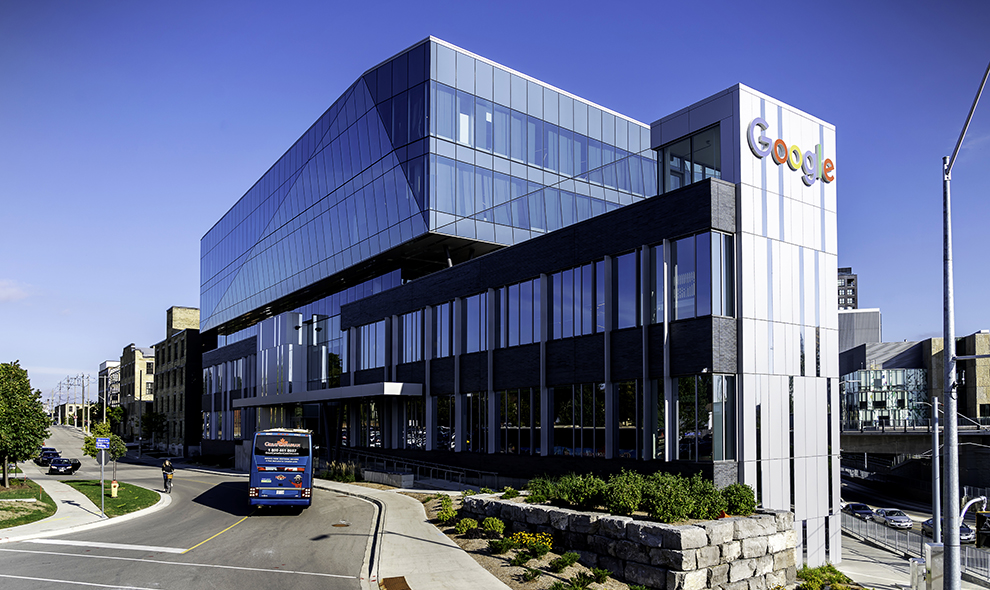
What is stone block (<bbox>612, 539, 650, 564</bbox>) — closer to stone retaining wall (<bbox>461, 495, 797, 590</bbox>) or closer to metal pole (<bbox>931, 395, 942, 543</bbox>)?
stone retaining wall (<bbox>461, 495, 797, 590</bbox>)

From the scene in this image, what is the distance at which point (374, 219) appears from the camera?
151 feet

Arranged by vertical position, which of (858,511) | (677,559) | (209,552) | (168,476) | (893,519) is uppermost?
(677,559)

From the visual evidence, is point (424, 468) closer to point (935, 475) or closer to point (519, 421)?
point (519, 421)

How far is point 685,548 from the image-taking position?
1606 centimetres

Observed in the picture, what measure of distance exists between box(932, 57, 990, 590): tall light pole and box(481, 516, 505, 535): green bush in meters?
10.9

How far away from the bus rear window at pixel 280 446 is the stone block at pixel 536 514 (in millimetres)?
11209

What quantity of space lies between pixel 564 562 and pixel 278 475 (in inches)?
555

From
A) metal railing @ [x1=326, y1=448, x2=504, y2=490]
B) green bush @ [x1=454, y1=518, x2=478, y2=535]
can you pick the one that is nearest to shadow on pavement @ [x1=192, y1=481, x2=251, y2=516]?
metal railing @ [x1=326, y1=448, x2=504, y2=490]

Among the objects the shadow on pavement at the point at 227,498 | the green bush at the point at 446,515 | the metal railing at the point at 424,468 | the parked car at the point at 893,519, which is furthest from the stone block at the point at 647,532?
the parked car at the point at 893,519

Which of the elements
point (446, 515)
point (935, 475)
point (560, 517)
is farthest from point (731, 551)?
point (446, 515)

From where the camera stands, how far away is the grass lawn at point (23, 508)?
26106 mm

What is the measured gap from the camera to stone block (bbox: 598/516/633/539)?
17453 mm

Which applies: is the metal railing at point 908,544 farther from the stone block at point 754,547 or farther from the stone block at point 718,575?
the stone block at point 718,575

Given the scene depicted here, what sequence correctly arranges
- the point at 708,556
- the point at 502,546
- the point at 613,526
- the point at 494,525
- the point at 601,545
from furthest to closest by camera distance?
1. the point at 494,525
2. the point at 502,546
3. the point at 601,545
4. the point at 613,526
5. the point at 708,556
